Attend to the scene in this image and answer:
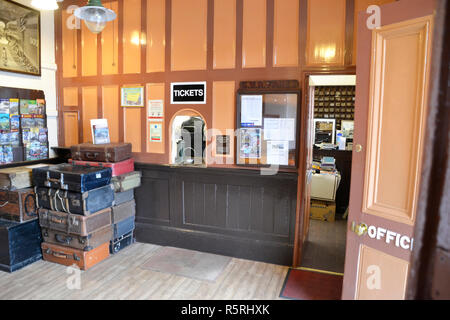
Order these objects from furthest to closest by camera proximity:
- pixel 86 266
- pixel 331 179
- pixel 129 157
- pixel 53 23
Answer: pixel 331 179
pixel 53 23
pixel 129 157
pixel 86 266

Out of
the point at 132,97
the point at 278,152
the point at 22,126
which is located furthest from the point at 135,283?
the point at 22,126

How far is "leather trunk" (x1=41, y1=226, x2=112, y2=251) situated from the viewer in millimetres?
3787

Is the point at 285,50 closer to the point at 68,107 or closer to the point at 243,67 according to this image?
the point at 243,67

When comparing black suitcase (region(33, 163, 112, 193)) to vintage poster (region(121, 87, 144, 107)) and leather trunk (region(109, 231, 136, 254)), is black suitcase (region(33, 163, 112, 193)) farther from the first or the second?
vintage poster (region(121, 87, 144, 107))

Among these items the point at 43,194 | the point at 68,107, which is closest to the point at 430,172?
the point at 43,194

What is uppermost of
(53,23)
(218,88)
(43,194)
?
(53,23)

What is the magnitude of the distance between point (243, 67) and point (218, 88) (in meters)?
0.42

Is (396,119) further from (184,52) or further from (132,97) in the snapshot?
(132,97)

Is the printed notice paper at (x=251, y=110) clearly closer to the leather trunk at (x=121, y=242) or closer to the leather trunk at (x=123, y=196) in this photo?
the leather trunk at (x=123, y=196)

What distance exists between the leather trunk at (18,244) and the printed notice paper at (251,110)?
2.99m

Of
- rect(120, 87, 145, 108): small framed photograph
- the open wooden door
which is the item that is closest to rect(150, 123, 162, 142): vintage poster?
rect(120, 87, 145, 108): small framed photograph

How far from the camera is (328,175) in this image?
18.8ft

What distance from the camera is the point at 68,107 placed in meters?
5.02

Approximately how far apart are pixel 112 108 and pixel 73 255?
217 centimetres
